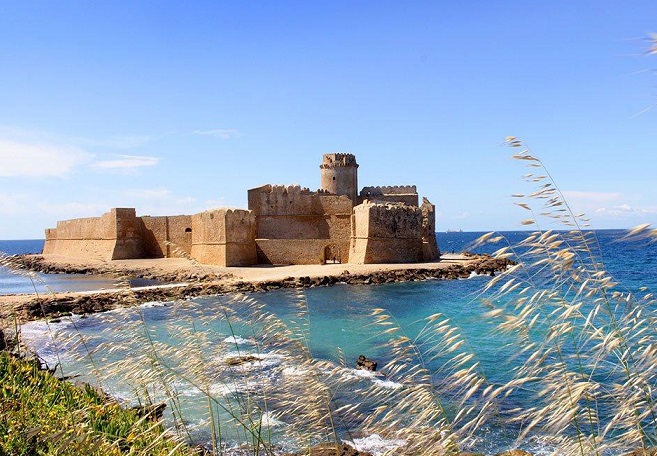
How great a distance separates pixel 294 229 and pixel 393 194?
7612 mm

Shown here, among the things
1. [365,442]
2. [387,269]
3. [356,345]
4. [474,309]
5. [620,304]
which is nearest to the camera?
[620,304]

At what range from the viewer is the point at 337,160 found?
3578cm

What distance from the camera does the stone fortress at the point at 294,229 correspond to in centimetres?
2822

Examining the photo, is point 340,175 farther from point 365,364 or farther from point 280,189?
point 365,364

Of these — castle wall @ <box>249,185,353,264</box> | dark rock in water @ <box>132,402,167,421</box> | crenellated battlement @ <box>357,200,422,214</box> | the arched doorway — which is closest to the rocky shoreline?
the arched doorway

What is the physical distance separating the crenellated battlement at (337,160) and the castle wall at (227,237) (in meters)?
8.69

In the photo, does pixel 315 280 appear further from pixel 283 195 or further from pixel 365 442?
pixel 365 442

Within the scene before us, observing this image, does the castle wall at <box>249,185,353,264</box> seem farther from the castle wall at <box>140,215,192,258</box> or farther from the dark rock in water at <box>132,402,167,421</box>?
the dark rock in water at <box>132,402,167,421</box>

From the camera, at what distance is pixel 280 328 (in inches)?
125

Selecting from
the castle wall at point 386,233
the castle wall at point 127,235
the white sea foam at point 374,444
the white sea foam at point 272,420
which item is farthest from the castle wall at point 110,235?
the white sea foam at point 374,444

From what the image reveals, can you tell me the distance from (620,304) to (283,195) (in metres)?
30.0

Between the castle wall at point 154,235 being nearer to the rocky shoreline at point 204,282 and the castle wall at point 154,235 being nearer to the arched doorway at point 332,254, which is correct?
the rocky shoreline at point 204,282

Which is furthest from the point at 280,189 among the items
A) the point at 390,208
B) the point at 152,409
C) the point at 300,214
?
the point at 152,409

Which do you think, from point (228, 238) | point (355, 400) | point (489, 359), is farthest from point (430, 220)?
point (355, 400)
